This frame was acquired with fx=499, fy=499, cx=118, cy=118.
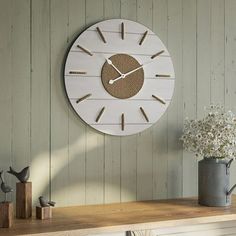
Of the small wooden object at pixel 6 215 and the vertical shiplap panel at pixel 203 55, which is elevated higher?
the vertical shiplap panel at pixel 203 55

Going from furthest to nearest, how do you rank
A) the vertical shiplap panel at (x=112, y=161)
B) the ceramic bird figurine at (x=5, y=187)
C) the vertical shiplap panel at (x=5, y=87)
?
1. the vertical shiplap panel at (x=112, y=161)
2. the vertical shiplap panel at (x=5, y=87)
3. the ceramic bird figurine at (x=5, y=187)

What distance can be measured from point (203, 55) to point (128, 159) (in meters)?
0.77

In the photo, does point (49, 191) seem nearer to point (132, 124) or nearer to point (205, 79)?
point (132, 124)

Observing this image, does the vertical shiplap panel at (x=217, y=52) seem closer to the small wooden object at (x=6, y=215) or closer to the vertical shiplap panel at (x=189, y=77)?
the vertical shiplap panel at (x=189, y=77)

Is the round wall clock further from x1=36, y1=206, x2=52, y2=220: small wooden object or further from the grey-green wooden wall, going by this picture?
x1=36, y1=206, x2=52, y2=220: small wooden object

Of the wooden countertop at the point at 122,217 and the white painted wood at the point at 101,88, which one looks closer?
the wooden countertop at the point at 122,217

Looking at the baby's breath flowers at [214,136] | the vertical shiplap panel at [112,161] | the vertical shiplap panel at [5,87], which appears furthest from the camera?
the vertical shiplap panel at [112,161]

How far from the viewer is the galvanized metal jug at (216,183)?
2635 mm

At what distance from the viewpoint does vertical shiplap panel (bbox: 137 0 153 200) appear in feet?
9.12

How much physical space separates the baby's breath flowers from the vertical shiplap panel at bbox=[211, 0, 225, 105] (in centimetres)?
33

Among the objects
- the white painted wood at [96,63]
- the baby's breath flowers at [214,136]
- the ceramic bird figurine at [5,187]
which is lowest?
the ceramic bird figurine at [5,187]

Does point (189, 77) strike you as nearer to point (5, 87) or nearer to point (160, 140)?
point (160, 140)

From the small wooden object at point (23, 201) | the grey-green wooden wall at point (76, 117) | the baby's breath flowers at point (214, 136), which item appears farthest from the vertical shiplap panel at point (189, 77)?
the small wooden object at point (23, 201)

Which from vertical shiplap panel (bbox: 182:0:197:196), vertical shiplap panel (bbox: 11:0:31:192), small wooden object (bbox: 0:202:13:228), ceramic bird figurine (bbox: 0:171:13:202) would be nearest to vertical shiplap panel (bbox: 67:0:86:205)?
vertical shiplap panel (bbox: 11:0:31:192)
